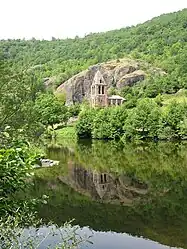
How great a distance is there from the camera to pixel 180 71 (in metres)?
133

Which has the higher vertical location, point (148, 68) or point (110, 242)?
point (148, 68)

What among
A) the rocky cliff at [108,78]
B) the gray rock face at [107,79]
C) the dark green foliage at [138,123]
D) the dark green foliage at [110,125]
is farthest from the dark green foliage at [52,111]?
the rocky cliff at [108,78]

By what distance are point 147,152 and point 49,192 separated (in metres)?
28.3

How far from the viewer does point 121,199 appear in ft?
97.8

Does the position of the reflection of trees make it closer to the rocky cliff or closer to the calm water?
the calm water

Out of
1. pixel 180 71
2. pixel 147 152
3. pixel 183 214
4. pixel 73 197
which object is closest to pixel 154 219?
pixel 183 214

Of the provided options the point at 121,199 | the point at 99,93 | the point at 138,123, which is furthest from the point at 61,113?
the point at 121,199

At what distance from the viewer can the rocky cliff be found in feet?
447

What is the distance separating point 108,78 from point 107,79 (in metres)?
0.53

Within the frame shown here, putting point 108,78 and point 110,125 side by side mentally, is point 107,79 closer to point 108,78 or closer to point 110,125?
point 108,78

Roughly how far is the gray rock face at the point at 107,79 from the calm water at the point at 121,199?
8627cm

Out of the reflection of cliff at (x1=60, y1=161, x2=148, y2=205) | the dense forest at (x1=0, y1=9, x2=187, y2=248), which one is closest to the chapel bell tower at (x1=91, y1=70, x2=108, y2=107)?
the dense forest at (x1=0, y1=9, x2=187, y2=248)

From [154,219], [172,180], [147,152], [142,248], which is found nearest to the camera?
[142,248]

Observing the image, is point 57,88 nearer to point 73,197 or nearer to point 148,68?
point 148,68
